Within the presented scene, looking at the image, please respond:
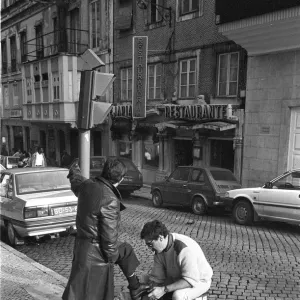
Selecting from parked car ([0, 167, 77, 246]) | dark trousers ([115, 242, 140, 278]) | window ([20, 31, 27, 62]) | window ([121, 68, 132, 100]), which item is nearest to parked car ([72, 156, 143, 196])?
parked car ([0, 167, 77, 246])

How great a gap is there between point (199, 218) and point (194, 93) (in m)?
6.97

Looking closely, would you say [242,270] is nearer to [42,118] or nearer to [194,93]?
[194,93]

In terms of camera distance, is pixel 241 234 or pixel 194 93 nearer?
pixel 241 234

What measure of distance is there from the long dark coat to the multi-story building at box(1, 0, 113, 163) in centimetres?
1715

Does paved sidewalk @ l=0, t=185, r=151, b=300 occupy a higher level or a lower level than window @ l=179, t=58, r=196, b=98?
lower

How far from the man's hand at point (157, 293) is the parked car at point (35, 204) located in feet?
13.5

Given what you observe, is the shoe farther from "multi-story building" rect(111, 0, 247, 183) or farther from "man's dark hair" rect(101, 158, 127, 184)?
"multi-story building" rect(111, 0, 247, 183)

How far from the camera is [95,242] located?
3426 millimetres

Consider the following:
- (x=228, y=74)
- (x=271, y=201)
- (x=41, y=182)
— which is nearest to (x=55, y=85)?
(x=228, y=74)

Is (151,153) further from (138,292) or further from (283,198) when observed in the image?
(138,292)

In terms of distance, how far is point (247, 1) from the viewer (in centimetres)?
1136

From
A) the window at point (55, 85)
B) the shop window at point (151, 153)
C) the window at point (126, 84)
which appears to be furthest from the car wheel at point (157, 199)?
the window at point (55, 85)

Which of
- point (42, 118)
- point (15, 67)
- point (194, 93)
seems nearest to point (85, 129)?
point (194, 93)

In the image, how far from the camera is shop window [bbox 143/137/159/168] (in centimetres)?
1750
